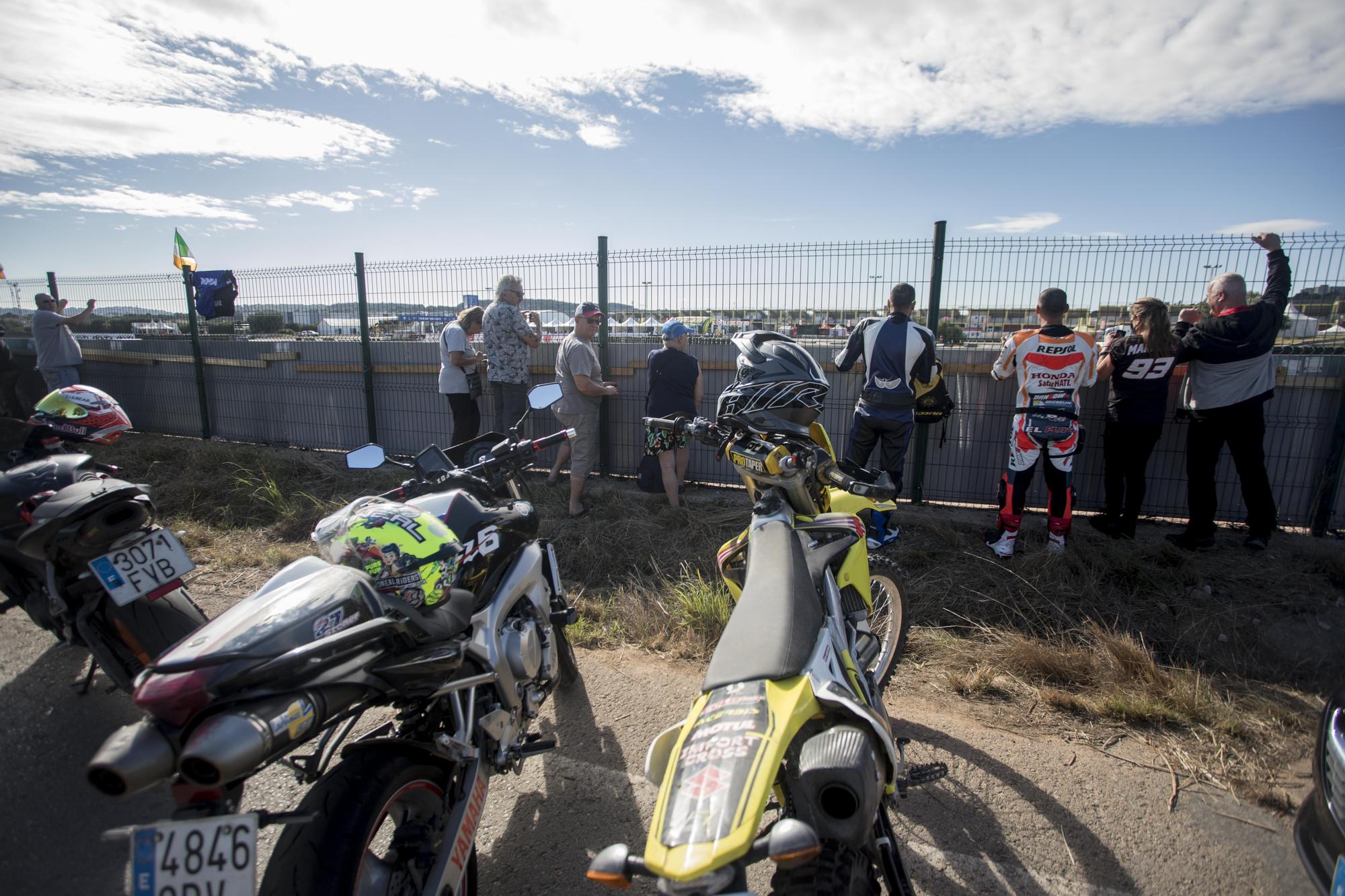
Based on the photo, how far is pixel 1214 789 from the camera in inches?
102

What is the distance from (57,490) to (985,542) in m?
5.35

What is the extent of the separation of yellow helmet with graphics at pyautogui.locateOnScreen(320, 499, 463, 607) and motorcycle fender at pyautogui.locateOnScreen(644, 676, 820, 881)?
903 mm

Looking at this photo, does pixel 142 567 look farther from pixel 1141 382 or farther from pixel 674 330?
pixel 1141 382

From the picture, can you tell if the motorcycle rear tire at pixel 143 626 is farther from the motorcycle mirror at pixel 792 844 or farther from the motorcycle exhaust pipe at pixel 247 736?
the motorcycle mirror at pixel 792 844

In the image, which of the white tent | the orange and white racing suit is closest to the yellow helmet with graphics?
the orange and white racing suit

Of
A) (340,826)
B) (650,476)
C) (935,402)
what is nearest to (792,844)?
(340,826)

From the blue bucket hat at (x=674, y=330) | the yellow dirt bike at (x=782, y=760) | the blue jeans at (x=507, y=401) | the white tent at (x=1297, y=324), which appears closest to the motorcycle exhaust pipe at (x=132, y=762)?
the yellow dirt bike at (x=782, y=760)

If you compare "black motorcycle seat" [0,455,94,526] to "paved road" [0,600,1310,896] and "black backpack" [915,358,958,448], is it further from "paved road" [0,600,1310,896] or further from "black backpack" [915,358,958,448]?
"black backpack" [915,358,958,448]

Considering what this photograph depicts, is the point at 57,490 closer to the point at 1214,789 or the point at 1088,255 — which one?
the point at 1214,789

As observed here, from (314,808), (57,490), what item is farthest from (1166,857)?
(57,490)

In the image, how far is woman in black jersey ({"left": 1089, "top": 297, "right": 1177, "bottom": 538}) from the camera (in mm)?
4723

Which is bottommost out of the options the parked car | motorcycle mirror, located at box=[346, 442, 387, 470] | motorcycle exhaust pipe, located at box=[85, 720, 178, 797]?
the parked car

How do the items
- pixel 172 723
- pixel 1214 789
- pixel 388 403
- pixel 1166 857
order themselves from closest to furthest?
1. pixel 172 723
2. pixel 1166 857
3. pixel 1214 789
4. pixel 388 403

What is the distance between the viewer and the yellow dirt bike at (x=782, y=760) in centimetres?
118
